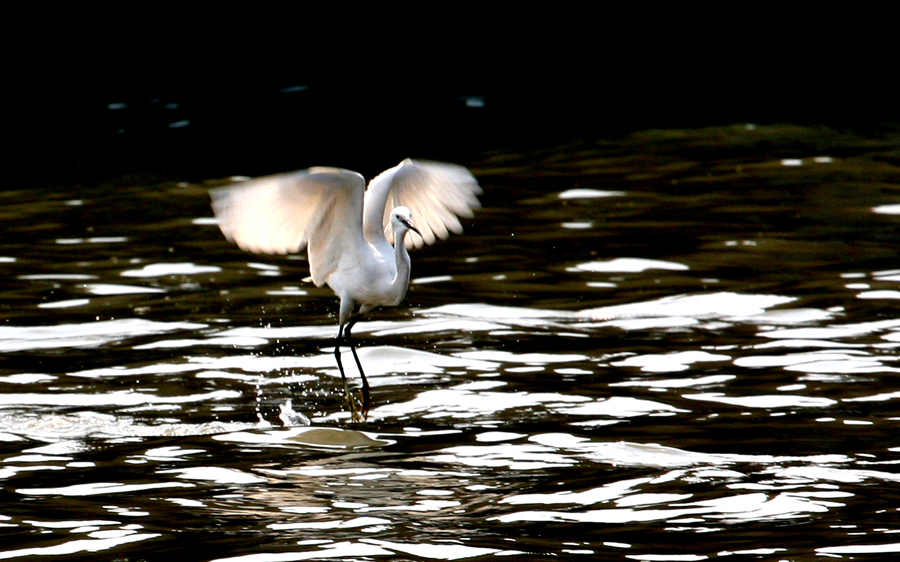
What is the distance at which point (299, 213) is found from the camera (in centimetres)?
692

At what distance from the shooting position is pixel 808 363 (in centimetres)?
721

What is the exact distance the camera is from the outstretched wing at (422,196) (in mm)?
7191

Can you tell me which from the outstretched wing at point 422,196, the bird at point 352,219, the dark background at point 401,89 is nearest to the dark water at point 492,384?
the bird at point 352,219

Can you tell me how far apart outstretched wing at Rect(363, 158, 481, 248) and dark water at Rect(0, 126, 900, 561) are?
0.73 metres

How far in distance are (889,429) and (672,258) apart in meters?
4.00

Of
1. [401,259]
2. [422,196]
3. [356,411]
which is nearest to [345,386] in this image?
[356,411]

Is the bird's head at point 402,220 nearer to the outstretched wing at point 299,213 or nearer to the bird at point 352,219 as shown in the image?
the bird at point 352,219

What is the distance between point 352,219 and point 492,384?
108cm

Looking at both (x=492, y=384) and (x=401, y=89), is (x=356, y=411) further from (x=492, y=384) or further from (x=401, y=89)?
(x=401, y=89)

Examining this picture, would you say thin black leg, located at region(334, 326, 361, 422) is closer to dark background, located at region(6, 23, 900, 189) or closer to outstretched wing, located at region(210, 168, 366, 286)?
outstretched wing, located at region(210, 168, 366, 286)

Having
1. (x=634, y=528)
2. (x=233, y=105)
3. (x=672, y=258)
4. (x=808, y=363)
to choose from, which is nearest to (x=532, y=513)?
(x=634, y=528)

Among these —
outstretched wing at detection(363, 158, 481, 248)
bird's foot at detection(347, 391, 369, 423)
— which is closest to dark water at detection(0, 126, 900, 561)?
bird's foot at detection(347, 391, 369, 423)

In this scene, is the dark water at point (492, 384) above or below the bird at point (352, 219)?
below

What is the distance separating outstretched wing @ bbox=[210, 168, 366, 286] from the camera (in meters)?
6.53
